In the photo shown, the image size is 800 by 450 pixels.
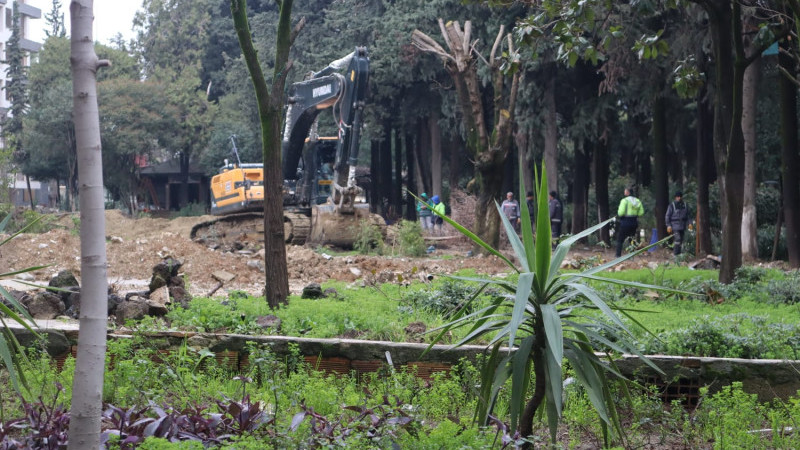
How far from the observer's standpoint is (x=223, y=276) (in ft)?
57.5

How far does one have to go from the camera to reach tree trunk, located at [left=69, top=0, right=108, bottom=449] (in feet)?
12.2

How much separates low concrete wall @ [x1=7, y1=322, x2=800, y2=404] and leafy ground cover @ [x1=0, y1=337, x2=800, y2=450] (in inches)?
6.1

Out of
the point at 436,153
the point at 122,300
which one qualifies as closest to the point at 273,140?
the point at 122,300

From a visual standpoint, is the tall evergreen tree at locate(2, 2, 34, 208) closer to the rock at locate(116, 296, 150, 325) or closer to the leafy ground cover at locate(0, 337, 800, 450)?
the rock at locate(116, 296, 150, 325)

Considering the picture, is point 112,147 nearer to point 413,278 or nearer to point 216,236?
point 216,236

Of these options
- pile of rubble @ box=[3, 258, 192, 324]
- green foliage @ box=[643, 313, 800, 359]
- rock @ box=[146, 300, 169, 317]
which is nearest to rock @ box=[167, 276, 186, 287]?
pile of rubble @ box=[3, 258, 192, 324]

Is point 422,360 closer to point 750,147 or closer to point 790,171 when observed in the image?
point 790,171

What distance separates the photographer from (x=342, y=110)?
24.2 metres

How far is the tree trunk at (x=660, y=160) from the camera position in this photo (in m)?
25.2

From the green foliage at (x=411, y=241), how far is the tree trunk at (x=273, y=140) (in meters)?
14.1

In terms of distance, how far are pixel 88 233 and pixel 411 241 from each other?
20773 millimetres

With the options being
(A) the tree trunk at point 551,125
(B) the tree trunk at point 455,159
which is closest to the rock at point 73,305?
(A) the tree trunk at point 551,125

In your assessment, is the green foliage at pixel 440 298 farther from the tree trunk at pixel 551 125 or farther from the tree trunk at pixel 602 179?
the tree trunk at pixel 602 179

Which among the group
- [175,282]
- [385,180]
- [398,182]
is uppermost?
[385,180]
